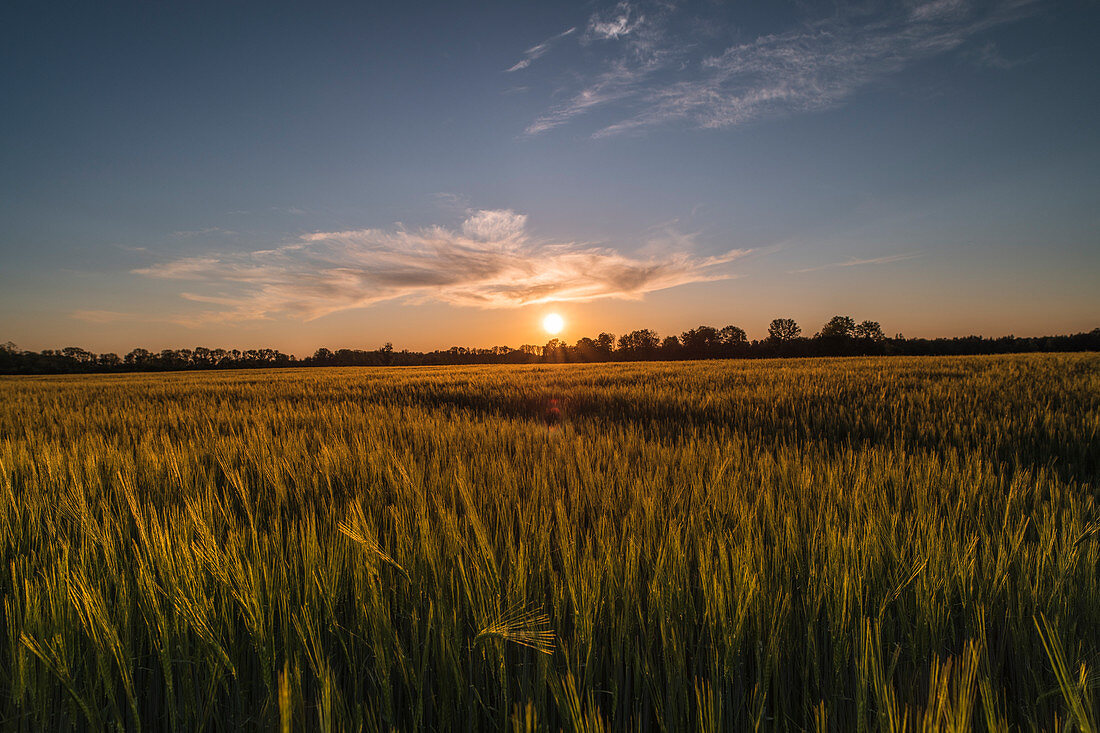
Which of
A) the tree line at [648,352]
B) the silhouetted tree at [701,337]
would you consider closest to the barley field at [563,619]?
the tree line at [648,352]

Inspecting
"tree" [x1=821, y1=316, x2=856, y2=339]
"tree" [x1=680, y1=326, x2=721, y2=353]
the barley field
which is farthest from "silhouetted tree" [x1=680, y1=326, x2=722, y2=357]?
the barley field

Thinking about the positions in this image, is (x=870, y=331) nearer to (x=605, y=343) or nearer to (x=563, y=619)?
(x=605, y=343)

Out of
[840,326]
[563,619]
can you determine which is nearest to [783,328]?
[840,326]

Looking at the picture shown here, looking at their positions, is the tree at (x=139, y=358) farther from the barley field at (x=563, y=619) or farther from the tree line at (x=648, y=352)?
the barley field at (x=563, y=619)

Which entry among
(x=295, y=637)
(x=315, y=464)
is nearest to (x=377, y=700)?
(x=295, y=637)

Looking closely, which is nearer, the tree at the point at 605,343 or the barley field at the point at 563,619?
the barley field at the point at 563,619

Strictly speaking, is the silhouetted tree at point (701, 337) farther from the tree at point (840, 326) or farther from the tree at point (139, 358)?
the tree at point (139, 358)

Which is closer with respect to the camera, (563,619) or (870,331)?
(563,619)

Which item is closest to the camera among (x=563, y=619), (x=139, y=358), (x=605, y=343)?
(x=563, y=619)

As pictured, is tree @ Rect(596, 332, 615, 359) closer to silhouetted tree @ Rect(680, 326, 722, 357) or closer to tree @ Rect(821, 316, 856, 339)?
silhouetted tree @ Rect(680, 326, 722, 357)

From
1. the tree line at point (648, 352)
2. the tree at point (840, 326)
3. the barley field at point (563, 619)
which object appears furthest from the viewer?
the tree at point (840, 326)

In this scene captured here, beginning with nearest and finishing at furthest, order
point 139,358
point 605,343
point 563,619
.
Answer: point 563,619
point 139,358
point 605,343

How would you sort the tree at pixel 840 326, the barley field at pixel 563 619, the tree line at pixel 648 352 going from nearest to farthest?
the barley field at pixel 563 619, the tree line at pixel 648 352, the tree at pixel 840 326

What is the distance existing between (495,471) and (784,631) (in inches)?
54.5
